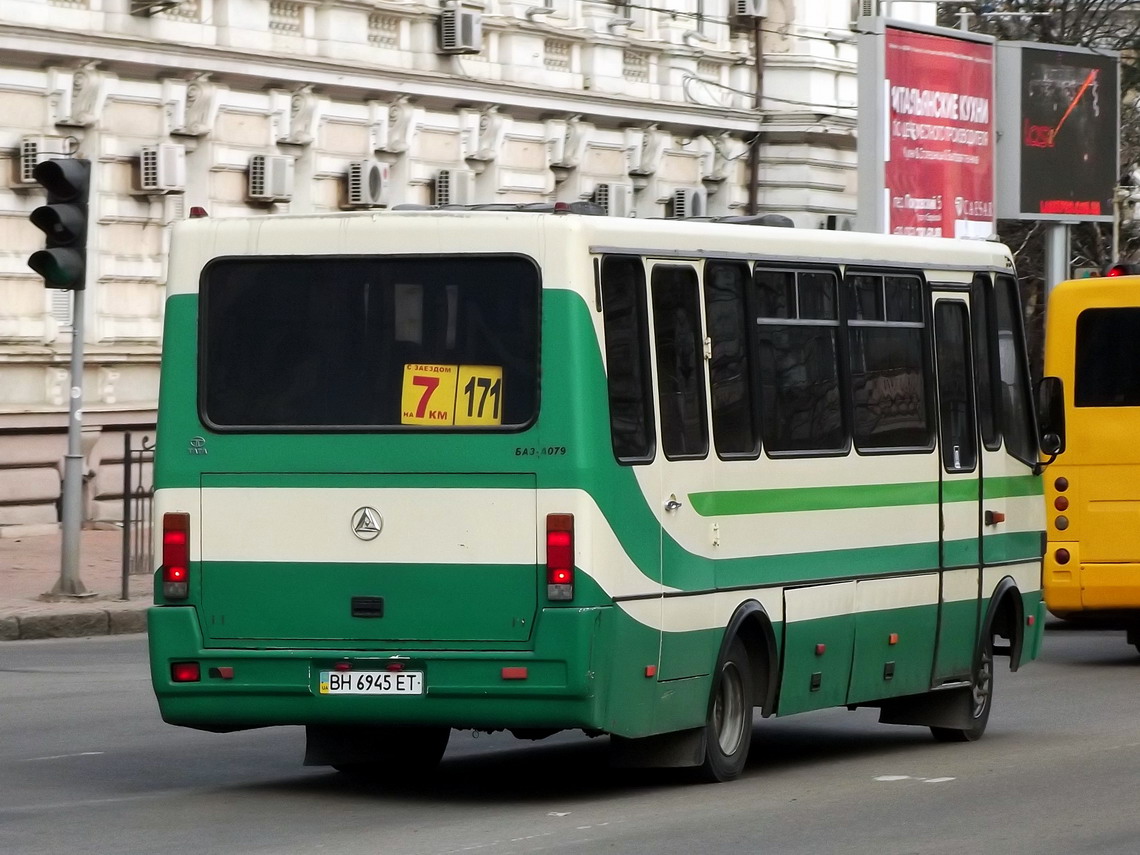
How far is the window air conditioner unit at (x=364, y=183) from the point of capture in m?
29.2

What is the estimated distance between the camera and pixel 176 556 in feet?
32.4

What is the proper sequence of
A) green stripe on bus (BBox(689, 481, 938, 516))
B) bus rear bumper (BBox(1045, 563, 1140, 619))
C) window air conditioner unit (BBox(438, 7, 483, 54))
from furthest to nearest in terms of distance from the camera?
window air conditioner unit (BBox(438, 7, 483, 54))
bus rear bumper (BBox(1045, 563, 1140, 619))
green stripe on bus (BBox(689, 481, 938, 516))

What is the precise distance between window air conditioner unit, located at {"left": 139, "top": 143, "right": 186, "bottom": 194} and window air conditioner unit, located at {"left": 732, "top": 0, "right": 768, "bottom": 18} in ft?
40.9

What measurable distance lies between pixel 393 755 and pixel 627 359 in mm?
2213

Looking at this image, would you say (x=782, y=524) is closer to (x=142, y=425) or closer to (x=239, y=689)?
(x=239, y=689)

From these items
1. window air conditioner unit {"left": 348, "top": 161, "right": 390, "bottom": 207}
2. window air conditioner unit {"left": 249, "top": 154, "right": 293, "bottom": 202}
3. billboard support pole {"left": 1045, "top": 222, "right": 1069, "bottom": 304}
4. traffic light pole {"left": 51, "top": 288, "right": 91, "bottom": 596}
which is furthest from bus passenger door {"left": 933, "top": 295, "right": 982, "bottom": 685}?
billboard support pole {"left": 1045, "top": 222, "right": 1069, "bottom": 304}

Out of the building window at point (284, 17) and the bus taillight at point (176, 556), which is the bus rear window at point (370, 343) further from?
the building window at point (284, 17)

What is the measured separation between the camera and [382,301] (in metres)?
9.86

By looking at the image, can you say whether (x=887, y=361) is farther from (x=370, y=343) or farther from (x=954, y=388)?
(x=370, y=343)

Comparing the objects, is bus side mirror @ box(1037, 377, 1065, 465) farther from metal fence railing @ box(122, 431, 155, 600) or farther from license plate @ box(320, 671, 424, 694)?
metal fence railing @ box(122, 431, 155, 600)

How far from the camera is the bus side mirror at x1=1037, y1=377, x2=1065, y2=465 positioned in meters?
12.9

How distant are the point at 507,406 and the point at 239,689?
152cm

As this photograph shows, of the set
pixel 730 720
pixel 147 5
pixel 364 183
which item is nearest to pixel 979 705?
pixel 730 720

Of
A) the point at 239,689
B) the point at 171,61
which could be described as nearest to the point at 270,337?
the point at 239,689
